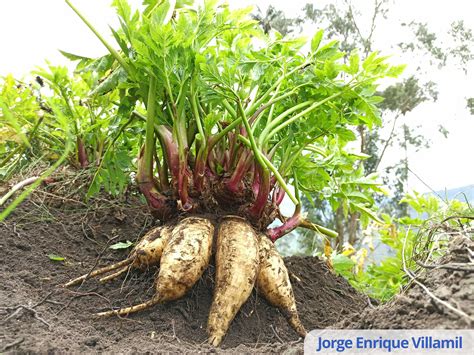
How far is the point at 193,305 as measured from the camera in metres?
1.30

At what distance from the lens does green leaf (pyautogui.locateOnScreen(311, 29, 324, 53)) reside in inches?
54.9

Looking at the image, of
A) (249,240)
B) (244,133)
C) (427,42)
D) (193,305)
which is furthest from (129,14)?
(427,42)

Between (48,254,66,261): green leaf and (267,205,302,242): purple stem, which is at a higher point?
(267,205,302,242): purple stem

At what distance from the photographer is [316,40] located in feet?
4.60

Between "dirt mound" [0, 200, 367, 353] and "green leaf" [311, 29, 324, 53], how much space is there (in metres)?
0.66

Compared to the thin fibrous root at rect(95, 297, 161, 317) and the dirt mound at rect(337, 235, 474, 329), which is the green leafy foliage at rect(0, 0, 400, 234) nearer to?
the thin fibrous root at rect(95, 297, 161, 317)

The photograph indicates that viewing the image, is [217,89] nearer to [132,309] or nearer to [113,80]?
[113,80]

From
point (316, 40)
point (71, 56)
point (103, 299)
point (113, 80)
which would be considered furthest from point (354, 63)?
point (103, 299)

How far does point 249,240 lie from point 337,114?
46 cm

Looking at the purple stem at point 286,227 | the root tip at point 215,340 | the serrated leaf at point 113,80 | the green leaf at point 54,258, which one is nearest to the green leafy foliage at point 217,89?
the serrated leaf at point 113,80

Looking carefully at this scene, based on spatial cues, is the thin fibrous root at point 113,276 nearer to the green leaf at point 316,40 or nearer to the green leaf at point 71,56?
the green leaf at point 71,56

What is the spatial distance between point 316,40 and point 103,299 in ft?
2.84

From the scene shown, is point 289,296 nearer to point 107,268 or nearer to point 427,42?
point 107,268

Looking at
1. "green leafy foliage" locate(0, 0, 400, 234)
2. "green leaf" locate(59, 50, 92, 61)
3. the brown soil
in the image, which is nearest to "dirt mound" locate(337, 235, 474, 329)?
the brown soil
